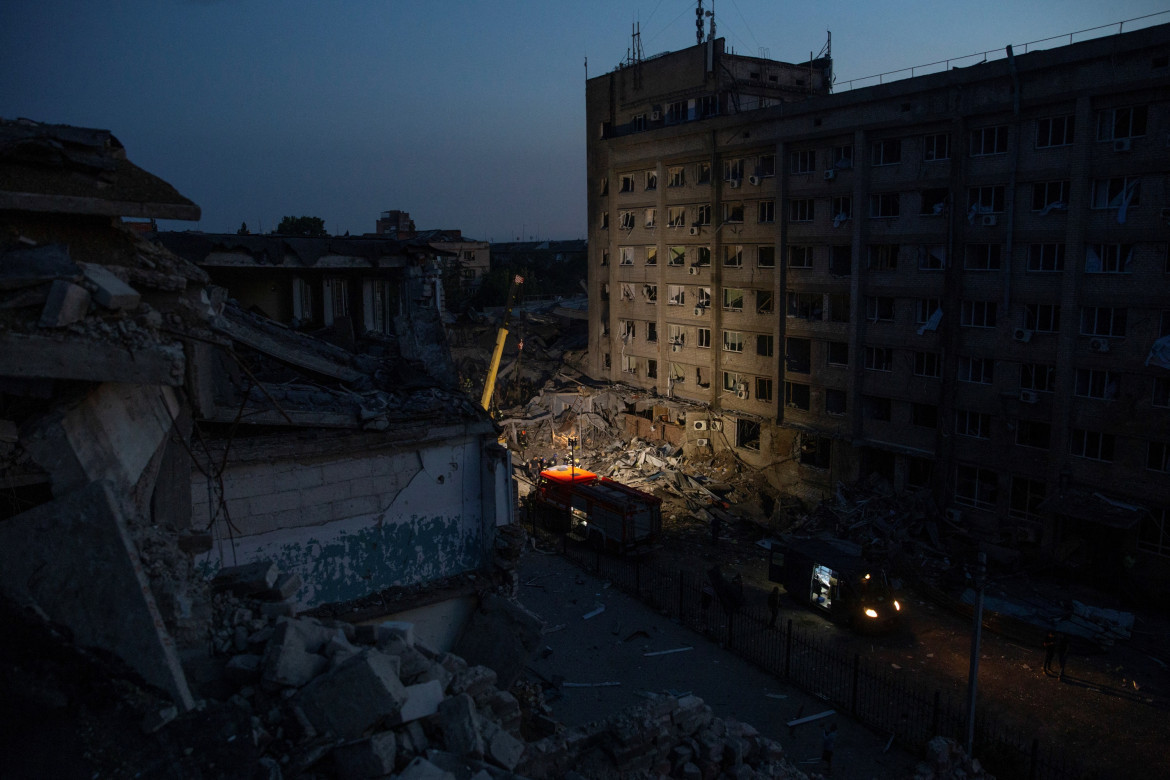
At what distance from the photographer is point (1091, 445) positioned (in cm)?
2469

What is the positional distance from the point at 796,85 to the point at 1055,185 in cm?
2123

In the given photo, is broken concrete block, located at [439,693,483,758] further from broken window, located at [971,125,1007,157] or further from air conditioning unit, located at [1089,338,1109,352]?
broken window, located at [971,125,1007,157]

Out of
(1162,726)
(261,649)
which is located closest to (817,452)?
(1162,726)

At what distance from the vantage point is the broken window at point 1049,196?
80.6ft

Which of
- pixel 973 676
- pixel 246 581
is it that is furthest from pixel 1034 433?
pixel 246 581

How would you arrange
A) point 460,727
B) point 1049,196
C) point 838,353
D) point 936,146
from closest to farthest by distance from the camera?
point 460,727 → point 1049,196 → point 936,146 → point 838,353

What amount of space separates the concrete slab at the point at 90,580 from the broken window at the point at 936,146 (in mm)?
27839

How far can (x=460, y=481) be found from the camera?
12836 mm

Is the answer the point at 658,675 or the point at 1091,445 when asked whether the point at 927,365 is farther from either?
the point at 658,675

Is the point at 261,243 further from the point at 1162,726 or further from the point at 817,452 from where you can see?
the point at 817,452

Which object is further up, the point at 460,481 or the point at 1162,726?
the point at 460,481

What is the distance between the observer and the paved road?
1504cm

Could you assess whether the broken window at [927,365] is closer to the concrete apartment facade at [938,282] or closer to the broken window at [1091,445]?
the concrete apartment facade at [938,282]

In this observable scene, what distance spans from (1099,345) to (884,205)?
8.87 meters
